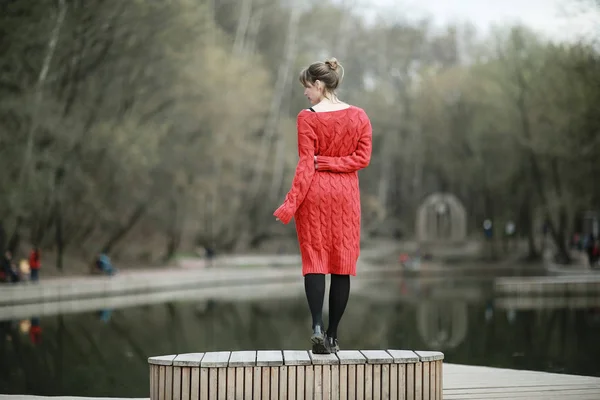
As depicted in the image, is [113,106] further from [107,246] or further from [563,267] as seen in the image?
[563,267]

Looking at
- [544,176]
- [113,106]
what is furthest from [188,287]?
[544,176]

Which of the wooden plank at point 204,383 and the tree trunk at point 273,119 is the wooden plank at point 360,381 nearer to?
the wooden plank at point 204,383

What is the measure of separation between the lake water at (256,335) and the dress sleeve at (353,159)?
11.0 feet

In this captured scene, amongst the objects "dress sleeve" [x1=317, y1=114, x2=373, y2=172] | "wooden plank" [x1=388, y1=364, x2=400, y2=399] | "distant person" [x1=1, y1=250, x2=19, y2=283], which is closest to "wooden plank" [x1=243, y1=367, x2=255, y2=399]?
"wooden plank" [x1=388, y1=364, x2=400, y2=399]

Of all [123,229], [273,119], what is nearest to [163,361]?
[123,229]

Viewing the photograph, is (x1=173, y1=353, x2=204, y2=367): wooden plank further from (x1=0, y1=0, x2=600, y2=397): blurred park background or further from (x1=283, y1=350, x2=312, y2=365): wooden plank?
(x1=0, y1=0, x2=600, y2=397): blurred park background

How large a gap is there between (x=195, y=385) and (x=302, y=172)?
1509mm

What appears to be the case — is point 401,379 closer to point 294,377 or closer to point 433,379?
point 433,379

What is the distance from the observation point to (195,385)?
5.67 m

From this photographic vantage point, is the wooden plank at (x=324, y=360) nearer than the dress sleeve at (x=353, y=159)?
Yes

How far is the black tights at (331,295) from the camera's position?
19.9ft

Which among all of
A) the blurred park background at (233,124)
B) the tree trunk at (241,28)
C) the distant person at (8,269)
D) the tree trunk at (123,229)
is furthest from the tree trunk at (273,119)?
the distant person at (8,269)

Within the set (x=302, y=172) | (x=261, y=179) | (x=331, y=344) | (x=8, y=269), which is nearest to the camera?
(x=302, y=172)

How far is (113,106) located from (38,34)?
6.07 meters
